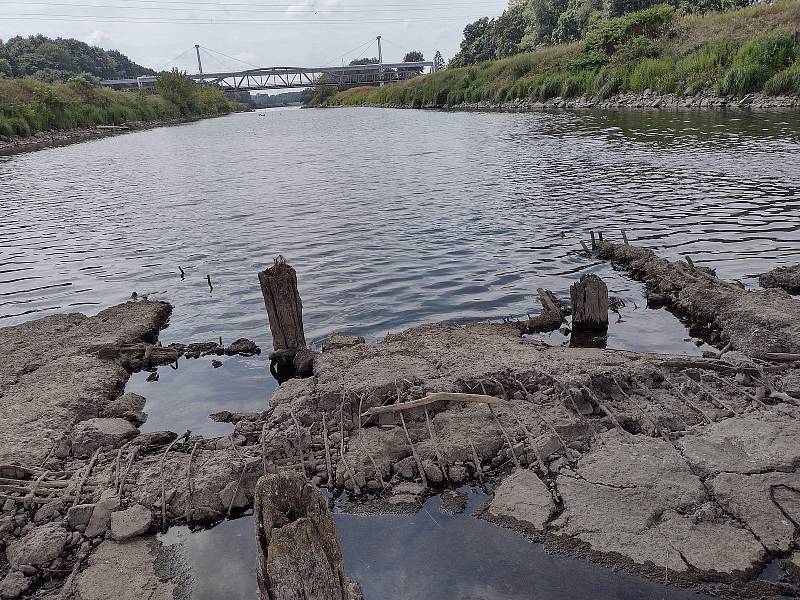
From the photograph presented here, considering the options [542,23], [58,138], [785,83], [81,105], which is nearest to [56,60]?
[81,105]

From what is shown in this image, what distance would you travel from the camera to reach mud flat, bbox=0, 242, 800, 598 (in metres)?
4.42

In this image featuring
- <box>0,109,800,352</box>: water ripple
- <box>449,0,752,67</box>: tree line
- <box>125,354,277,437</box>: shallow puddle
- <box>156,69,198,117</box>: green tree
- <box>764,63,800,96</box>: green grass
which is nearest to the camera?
<box>125,354,277,437</box>: shallow puddle

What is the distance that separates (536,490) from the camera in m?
4.97

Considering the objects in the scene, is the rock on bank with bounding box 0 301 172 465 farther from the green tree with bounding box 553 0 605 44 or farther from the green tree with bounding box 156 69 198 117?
the green tree with bounding box 156 69 198 117

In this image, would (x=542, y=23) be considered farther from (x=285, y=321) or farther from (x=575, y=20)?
(x=285, y=321)

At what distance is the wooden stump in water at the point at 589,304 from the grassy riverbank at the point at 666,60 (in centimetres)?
2973

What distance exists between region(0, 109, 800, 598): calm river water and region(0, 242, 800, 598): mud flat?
16.7 inches

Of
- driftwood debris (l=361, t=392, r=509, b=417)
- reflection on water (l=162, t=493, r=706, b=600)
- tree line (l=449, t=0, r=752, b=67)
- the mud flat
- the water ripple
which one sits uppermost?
tree line (l=449, t=0, r=752, b=67)

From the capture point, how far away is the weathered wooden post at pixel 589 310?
8016 millimetres

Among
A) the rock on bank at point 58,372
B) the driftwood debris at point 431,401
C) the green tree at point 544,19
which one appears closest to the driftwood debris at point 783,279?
the driftwood debris at point 431,401

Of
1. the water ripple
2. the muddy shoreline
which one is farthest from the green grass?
the muddy shoreline

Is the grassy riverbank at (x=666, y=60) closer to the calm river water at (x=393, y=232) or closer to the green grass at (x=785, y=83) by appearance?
the green grass at (x=785, y=83)

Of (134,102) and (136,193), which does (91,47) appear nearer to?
(134,102)

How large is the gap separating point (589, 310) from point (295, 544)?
20.0 feet
